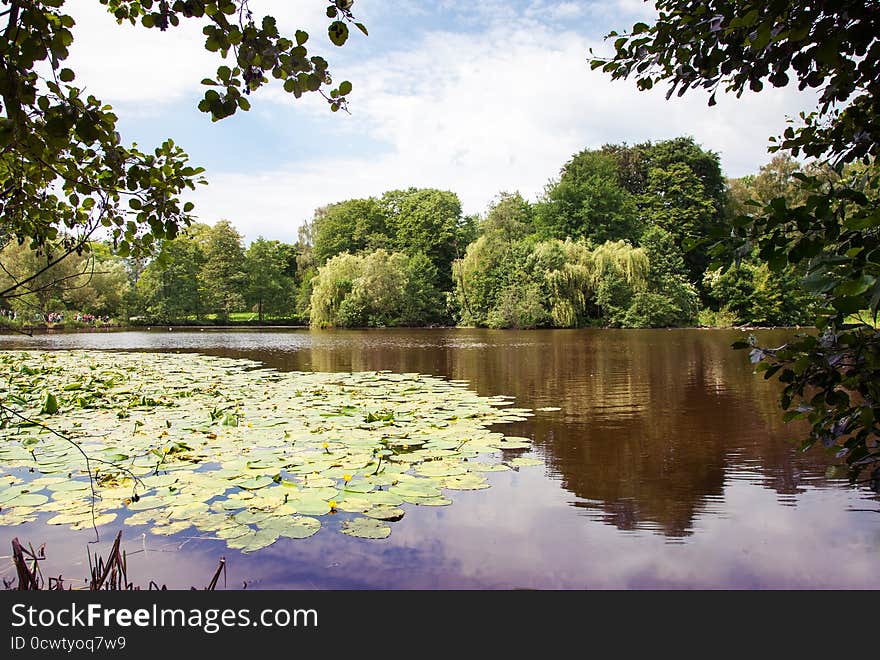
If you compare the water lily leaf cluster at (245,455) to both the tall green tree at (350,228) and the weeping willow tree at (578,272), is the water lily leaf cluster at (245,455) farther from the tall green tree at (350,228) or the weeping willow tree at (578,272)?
the tall green tree at (350,228)

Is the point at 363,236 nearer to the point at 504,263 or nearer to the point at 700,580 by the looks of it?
the point at 504,263

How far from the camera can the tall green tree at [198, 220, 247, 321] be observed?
1523 inches

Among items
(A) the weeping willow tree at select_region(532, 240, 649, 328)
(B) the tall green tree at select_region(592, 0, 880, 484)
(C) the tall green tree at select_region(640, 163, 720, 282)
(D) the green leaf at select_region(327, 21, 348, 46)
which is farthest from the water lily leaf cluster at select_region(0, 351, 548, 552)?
(C) the tall green tree at select_region(640, 163, 720, 282)

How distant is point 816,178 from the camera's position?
156 centimetres

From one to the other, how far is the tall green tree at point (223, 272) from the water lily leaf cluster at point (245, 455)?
3321cm

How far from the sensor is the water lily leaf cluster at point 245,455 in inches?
Result: 107

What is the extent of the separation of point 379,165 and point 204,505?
4777cm

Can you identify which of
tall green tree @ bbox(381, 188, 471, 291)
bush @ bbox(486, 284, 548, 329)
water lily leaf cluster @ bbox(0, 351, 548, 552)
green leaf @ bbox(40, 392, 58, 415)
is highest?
tall green tree @ bbox(381, 188, 471, 291)

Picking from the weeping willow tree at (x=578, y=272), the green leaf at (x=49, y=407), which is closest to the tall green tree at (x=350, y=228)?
the weeping willow tree at (x=578, y=272)

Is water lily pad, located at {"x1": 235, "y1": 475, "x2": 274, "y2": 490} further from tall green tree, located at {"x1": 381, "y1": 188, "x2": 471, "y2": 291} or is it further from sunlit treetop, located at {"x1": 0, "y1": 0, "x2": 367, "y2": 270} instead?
tall green tree, located at {"x1": 381, "y1": 188, "x2": 471, "y2": 291}

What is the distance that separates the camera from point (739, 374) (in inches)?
357

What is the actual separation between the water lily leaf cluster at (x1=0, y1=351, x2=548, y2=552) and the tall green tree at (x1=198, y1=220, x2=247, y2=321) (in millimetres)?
33213

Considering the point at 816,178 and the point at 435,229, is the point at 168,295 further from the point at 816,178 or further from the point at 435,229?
the point at 816,178
